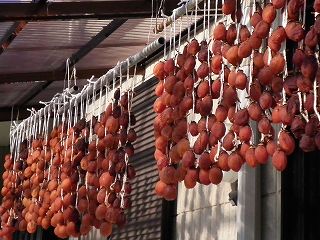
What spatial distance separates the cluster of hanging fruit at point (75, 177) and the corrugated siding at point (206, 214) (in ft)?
2.16

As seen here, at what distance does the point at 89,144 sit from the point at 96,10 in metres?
0.92

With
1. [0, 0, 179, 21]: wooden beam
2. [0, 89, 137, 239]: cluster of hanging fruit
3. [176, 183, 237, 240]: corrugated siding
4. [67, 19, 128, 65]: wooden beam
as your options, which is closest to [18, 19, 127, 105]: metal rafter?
[67, 19, 128, 65]: wooden beam

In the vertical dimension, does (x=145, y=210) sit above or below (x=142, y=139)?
below

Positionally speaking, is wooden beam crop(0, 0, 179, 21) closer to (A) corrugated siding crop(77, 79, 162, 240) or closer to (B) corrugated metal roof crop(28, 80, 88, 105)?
(A) corrugated siding crop(77, 79, 162, 240)

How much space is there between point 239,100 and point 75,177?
212 centimetres

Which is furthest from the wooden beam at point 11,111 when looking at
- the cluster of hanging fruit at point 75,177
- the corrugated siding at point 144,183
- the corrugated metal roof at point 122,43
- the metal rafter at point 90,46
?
the corrugated siding at point 144,183

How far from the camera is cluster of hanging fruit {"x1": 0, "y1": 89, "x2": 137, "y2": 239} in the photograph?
14.5 ft

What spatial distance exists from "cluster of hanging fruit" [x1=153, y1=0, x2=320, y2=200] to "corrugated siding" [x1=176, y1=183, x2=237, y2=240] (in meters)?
1.30

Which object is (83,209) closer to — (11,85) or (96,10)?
(96,10)

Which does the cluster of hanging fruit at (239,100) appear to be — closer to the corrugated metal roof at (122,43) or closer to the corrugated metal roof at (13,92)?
the corrugated metal roof at (122,43)

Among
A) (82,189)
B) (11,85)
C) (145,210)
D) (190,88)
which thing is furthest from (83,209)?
(11,85)

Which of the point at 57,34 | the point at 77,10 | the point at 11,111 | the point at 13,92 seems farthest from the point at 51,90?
the point at 77,10

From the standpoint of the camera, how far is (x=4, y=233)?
6059 mm

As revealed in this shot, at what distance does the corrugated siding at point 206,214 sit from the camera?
15.3ft
